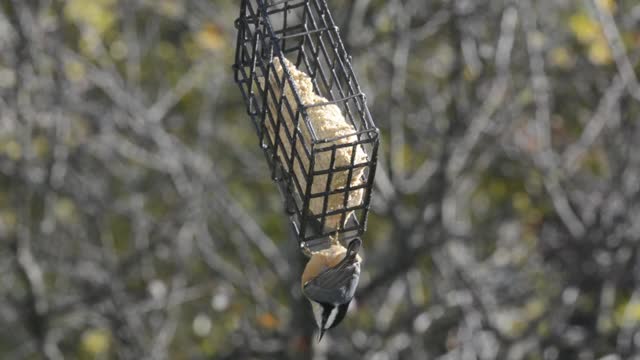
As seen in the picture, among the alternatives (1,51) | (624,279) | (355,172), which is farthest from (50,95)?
(624,279)

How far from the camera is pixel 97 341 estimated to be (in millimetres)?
6930

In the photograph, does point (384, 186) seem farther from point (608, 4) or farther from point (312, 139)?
point (312, 139)

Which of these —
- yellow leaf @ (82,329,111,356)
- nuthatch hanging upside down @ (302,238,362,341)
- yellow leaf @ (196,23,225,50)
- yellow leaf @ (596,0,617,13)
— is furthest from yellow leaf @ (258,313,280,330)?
nuthatch hanging upside down @ (302,238,362,341)

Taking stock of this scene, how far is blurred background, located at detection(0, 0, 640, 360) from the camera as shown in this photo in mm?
5156

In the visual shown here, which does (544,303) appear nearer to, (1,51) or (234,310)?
(234,310)

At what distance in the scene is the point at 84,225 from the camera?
8.00m

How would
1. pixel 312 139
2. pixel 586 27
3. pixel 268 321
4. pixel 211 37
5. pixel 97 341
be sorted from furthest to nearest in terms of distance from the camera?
pixel 97 341 < pixel 211 37 < pixel 586 27 < pixel 268 321 < pixel 312 139

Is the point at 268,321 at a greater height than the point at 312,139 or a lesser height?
lesser

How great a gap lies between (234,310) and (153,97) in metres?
2.33

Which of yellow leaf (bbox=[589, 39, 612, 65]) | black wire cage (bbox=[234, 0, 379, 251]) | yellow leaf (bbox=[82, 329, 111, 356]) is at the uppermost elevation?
black wire cage (bbox=[234, 0, 379, 251])

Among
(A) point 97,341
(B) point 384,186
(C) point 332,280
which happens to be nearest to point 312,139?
(C) point 332,280

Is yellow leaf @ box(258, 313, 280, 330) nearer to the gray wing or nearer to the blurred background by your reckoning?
the blurred background

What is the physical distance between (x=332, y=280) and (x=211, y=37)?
386cm

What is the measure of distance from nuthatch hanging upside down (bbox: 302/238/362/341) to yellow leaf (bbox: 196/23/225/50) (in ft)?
12.0
